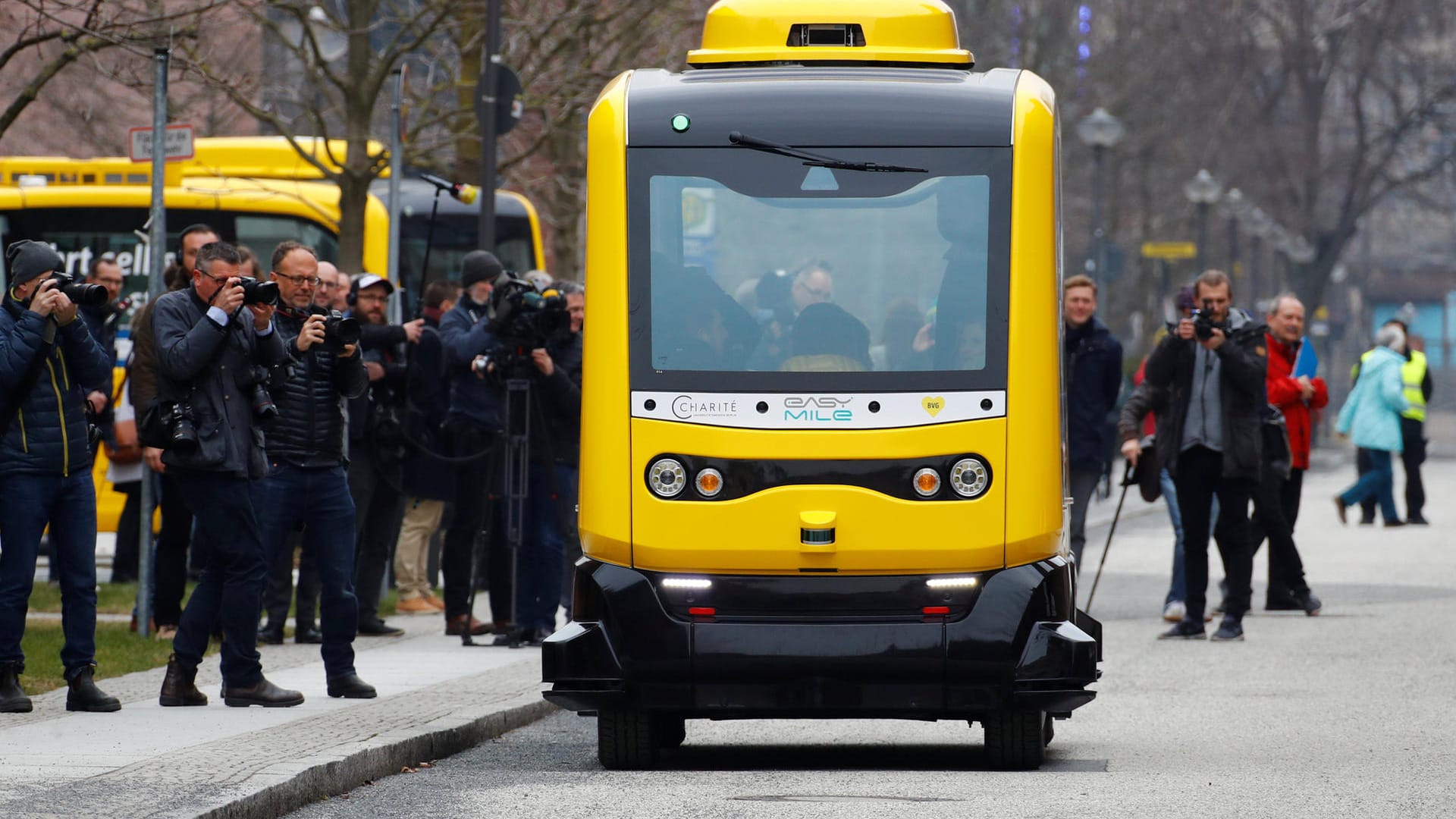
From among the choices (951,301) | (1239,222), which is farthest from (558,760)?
(1239,222)

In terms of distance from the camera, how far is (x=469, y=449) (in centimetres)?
1353

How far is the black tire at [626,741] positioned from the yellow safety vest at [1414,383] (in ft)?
60.7

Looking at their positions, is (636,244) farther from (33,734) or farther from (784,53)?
(33,734)

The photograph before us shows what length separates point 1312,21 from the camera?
50656 millimetres

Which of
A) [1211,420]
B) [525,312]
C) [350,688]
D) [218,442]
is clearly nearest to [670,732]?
[350,688]

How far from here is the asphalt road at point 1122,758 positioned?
25.9ft

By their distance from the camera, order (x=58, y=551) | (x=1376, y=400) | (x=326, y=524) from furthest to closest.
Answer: (x=1376, y=400), (x=326, y=524), (x=58, y=551)

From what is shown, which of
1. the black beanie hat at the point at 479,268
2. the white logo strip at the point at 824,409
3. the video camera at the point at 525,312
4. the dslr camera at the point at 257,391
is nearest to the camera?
the white logo strip at the point at 824,409

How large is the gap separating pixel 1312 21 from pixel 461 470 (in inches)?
1587

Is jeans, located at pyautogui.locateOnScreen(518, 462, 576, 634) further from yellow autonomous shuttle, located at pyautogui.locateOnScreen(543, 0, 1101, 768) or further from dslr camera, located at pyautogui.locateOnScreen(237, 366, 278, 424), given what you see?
yellow autonomous shuttle, located at pyautogui.locateOnScreen(543, 0, 1101, 768)

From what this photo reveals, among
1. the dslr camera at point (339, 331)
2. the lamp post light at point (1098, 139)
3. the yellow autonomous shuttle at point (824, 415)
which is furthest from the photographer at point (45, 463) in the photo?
the lamp post light at point (1098, 139)

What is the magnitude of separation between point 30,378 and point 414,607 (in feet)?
19.5

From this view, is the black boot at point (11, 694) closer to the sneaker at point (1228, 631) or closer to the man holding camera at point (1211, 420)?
the man holding camera at point (1211, 420)

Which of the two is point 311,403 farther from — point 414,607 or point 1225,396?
point 1225,396
